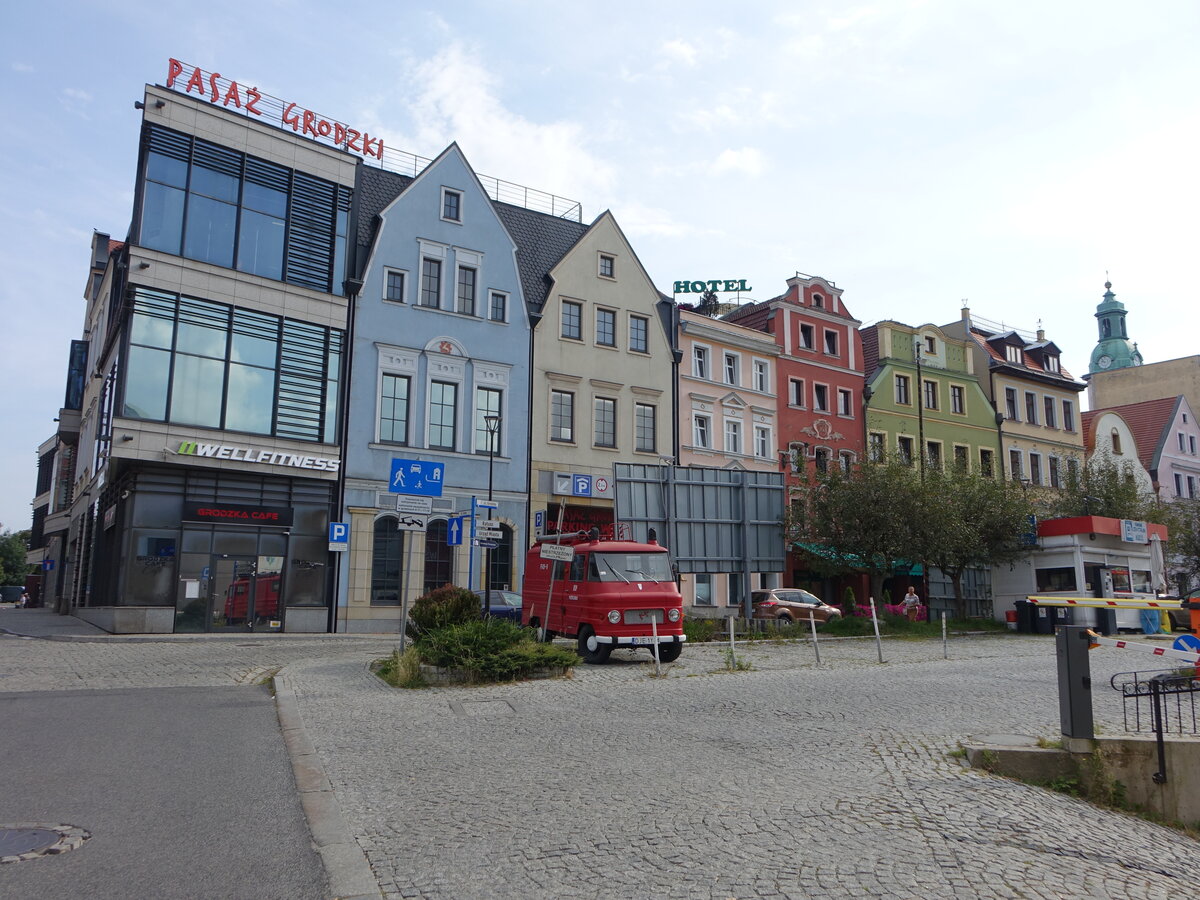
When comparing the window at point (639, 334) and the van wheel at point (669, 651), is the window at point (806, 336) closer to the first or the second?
the window at point (639, 334)

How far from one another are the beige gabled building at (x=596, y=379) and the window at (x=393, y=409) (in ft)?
16.2

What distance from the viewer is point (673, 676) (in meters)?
15.7

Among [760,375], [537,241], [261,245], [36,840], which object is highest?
[537,241]

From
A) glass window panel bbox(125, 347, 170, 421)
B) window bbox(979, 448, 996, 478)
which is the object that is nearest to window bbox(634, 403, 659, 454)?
glass window panel bbox(125, 347, 170, 421)

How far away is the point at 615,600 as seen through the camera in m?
17.7

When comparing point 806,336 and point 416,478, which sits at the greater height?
point 806,336

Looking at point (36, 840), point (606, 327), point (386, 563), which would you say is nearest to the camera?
point (36, 840)

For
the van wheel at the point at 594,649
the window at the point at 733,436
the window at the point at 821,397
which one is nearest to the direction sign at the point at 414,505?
the van wheel at the point at 594,649

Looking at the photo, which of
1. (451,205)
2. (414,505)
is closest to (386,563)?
(451,205)

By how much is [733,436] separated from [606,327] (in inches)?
292

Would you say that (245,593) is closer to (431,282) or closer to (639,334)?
(431,282)

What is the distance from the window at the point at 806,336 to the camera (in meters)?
44.4

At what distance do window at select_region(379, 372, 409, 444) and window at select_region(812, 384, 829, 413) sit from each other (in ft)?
66.4

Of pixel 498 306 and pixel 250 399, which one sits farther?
pixel 498 306
